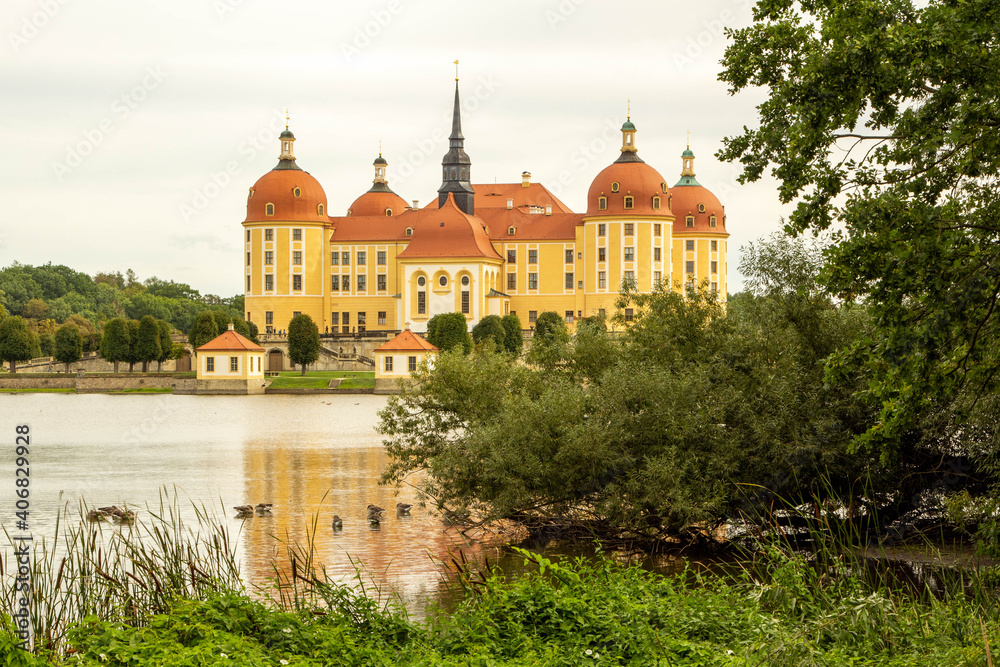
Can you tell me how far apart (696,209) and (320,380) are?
26962 millimetres

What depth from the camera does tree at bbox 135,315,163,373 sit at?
→ 52.3 m

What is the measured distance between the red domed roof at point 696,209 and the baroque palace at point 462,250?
83 millimetres

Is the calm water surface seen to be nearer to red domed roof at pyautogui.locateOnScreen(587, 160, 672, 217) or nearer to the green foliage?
the green foliage

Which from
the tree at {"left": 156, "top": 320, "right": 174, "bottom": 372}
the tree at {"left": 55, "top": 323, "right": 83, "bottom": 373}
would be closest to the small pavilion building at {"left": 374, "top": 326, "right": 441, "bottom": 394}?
the tree at {"left": 156, "top": 320, "right": 174, "bottom": 372}

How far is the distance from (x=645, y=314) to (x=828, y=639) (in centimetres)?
748

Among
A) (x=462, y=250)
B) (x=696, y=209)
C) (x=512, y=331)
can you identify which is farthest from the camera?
(x=696, y=209)

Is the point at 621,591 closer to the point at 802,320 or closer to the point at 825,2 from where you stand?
the point at 825,2

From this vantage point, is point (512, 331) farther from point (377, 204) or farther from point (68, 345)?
point (68, 345)

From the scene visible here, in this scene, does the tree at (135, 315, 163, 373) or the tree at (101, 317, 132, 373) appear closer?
the tree at (101, 317, 132, 373)

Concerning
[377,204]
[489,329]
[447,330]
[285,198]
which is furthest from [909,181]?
[377,204]

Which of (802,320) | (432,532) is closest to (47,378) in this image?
(432,532)

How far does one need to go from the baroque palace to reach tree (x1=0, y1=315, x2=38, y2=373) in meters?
13.5

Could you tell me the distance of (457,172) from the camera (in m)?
67.9

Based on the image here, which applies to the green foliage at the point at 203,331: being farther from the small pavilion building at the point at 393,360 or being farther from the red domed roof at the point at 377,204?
the red domed roof at the point at 377,204
